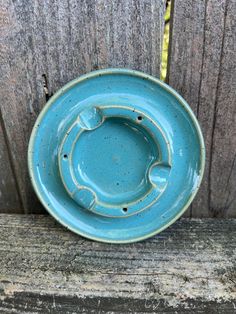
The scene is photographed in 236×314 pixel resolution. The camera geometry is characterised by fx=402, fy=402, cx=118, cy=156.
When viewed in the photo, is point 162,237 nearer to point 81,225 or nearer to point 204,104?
point 81,225

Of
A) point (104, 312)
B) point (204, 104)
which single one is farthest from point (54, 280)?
point (204, 104)

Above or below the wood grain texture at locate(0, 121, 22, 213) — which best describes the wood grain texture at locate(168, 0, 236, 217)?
above

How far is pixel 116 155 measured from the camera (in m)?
1.00

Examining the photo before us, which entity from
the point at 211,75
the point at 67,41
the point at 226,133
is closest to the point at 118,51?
the point at 67,41

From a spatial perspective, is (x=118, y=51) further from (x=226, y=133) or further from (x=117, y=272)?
(x=117, y=272)

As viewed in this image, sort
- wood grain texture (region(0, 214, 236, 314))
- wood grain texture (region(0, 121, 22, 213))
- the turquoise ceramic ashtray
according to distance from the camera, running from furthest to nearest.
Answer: wood grain texture (region(0, 121, 22, 213)), the turquoise ceramic ashtray, wood grain texture (region(0, 214, 236, 314))

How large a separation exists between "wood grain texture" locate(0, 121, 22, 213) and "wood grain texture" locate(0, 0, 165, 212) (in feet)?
0.44

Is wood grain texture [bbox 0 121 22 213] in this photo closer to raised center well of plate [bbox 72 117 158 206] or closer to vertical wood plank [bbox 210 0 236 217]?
raised center well of plate [bbox 72 117 158 206]

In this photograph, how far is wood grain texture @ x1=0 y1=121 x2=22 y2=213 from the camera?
1.13 m

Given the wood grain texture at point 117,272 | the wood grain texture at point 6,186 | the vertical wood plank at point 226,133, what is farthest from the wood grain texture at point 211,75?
the wood grain texture at point 6,186

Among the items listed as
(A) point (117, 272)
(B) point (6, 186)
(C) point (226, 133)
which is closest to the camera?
(A) point (117, 272)

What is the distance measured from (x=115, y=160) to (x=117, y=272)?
0.88 feet

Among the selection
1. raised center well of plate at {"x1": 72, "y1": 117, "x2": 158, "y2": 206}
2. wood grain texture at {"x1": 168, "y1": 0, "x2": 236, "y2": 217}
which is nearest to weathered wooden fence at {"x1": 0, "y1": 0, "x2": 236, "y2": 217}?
wood grain texture at {"x1": 168, "y1": 0, "x2": 236, "y2": 217}

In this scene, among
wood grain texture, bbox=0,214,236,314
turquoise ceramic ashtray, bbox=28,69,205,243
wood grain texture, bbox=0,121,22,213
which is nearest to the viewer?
wood grain texture, bbox=0,214,236,314
